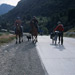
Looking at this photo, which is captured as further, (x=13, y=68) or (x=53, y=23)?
(x=53, y=23)

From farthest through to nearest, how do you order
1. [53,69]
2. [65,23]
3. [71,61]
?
[65,23]
[71,61]
[53,69]

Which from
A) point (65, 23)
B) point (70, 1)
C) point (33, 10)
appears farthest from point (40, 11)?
point (65, 23)

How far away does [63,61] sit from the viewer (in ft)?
30.0

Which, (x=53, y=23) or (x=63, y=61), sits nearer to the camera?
(x=63, y=61)

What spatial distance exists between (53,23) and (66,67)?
109417 mm

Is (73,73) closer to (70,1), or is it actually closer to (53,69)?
(53,69)

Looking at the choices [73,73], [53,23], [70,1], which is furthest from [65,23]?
[73,73]

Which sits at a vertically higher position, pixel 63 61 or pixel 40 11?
pixel 40 11

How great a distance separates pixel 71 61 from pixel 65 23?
317ft

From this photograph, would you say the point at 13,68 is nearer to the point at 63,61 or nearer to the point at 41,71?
the point at 41,71

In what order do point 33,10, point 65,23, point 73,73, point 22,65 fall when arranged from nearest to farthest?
1. point 73,73
2. point 22,65
3. point 65,23
4. point 33,10

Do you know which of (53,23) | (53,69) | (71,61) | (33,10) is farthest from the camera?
(33,10)

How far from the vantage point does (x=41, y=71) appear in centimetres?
750

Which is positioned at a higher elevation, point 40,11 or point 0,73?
point 40,11
